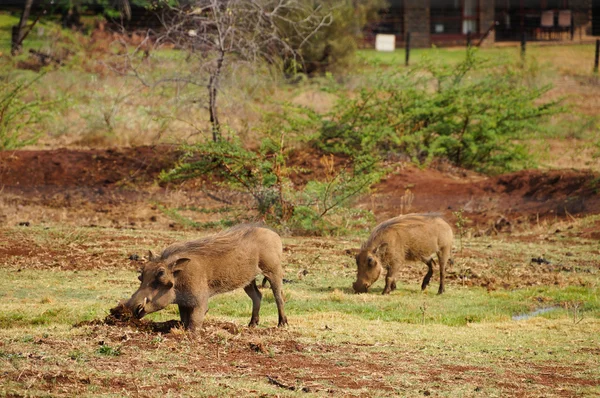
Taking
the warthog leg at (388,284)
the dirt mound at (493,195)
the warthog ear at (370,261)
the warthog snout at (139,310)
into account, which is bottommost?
the dirt mound at (493,195)

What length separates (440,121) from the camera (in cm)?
2588

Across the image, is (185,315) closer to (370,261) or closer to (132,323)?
(132,323)

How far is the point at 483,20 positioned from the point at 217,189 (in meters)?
36.3

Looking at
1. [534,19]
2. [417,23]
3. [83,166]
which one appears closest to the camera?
[83,166]

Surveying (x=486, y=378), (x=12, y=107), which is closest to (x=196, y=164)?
(x=12, y=107)

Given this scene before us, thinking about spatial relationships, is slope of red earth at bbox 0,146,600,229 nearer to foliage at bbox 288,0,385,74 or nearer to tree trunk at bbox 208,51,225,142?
tree trunk at bbox 208,51,225,142

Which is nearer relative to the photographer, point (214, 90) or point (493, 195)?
point (214, 90)

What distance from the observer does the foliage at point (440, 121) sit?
24.9m

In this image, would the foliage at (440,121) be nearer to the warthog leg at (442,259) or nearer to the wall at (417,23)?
the warthog leg at (442,259)

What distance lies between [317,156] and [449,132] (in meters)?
3.69

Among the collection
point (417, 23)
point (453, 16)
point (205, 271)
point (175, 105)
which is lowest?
point (175, 105)

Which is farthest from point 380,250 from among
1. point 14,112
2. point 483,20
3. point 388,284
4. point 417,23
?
point 483,20

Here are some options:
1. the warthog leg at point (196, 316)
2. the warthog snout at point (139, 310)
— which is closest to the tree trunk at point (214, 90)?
the warthog leg at point (196, 316)

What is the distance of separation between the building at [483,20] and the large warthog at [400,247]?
4186 cm
